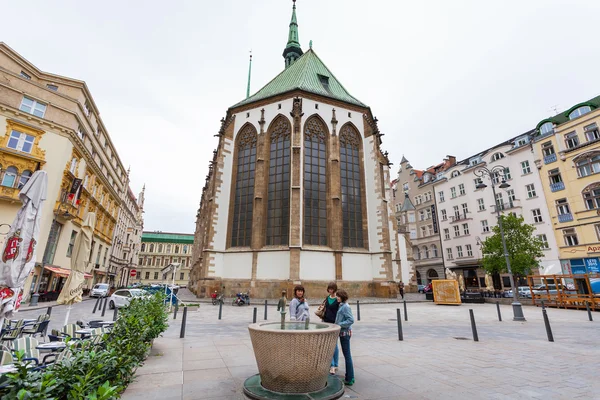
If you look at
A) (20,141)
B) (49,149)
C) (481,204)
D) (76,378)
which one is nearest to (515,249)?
(481,204)

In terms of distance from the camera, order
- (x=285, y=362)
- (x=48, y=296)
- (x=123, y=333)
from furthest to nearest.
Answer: (x=48, y=296)
(x=123, y=333)
(x=285, y=362)

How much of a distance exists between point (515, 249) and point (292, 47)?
120 feet

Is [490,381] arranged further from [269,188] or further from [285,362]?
[269,188]

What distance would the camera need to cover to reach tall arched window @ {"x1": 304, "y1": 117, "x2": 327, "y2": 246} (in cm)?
2231

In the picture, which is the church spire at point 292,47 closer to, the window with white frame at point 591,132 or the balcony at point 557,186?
the window with white frame at point 591,132

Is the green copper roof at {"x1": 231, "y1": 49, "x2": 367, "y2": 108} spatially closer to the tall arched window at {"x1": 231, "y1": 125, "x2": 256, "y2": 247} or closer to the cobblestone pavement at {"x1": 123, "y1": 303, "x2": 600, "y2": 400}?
the tall arched window at {"x1": 231, "y1": 125, "x2": 256, "y2": 247}

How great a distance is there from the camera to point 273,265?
2128 centimetres

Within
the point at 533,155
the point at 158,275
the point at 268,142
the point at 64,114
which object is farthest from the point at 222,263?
the point at 158,275

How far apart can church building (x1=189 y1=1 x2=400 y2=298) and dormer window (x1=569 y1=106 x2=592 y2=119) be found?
19610 millimetres

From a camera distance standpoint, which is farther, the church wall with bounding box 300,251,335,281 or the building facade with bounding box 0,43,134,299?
the church wall with bounding box 300,251,335,281

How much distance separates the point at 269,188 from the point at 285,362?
66.0 ft

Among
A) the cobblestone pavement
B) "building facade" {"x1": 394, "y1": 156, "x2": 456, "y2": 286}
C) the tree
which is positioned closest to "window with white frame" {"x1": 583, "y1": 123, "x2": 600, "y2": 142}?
the tree

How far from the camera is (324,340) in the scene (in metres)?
3.92

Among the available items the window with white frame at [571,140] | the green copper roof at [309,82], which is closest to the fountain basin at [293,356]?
the green copper roof at [309,82]
